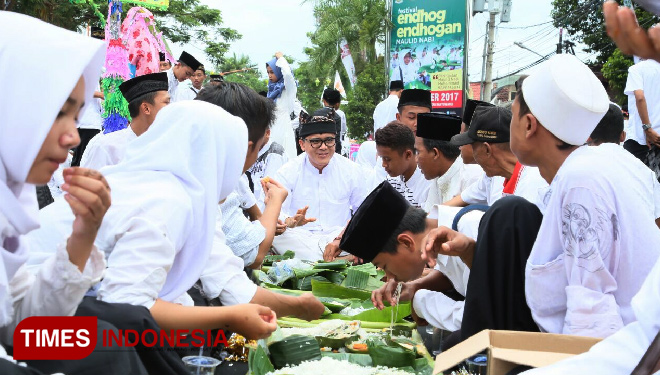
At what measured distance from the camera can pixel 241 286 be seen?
10.1 ft

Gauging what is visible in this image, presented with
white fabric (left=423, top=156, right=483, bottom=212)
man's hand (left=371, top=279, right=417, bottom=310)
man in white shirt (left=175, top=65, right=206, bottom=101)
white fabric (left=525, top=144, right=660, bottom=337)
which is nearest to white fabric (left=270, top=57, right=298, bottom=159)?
man in white shirt (left=175, top=65, right=206, bottom=101)

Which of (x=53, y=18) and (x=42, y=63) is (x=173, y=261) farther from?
(x=53, y=18)

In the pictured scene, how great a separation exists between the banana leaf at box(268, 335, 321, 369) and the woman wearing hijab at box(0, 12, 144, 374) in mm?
1490

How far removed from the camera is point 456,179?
18.1 feet

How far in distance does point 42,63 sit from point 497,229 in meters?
1.85

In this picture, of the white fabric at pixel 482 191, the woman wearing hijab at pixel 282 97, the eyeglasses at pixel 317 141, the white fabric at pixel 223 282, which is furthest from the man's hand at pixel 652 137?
the white fabric at pixel 223 282

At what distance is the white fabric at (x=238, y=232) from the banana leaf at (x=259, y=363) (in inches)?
36.2

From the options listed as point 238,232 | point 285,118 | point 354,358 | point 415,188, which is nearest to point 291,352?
point 354,358

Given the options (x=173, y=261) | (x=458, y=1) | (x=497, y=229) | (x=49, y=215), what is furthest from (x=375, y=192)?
(x=458, y=1)

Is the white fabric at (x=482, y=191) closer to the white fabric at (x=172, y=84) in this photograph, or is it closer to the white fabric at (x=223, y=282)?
the white fabric at (x=223, y=282)

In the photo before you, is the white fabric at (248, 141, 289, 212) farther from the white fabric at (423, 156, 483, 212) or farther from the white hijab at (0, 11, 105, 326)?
the white hijab at (0, 11, 105, 326)

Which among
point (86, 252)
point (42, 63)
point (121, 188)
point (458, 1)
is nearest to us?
point (42, 63)

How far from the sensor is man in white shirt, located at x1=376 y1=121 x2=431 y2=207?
5781 mm

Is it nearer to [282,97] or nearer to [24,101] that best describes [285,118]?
[282,97]
